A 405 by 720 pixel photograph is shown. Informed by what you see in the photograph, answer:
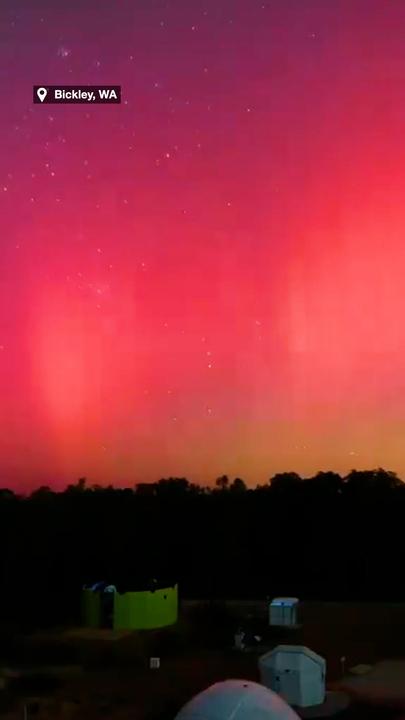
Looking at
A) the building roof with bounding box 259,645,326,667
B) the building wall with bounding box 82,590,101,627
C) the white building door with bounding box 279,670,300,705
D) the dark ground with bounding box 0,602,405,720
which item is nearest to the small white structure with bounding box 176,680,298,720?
the dark ground with bounding box 0,602,405,720

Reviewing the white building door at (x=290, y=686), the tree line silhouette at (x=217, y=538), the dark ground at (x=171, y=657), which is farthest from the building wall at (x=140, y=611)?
the white building door at (x=290, y=686)

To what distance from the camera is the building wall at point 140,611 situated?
120 feet

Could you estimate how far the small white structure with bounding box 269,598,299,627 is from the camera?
36.5 metres

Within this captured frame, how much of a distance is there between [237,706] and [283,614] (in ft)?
73.0

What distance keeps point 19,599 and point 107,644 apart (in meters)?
13.1

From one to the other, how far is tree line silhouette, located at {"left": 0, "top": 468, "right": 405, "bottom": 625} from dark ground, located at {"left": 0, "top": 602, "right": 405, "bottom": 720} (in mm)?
6366

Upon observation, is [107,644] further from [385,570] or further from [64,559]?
[385,570]

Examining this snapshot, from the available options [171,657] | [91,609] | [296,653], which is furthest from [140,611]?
[296,653]

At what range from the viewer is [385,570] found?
48.2m

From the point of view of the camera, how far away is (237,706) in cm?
1511

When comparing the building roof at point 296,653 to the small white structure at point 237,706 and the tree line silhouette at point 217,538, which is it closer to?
the small white structure at point 237,706

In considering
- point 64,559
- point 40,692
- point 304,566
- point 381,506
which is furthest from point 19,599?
point 381,506

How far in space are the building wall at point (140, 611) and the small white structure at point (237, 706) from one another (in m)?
21.7

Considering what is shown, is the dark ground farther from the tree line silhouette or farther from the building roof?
the tree line silhouette
